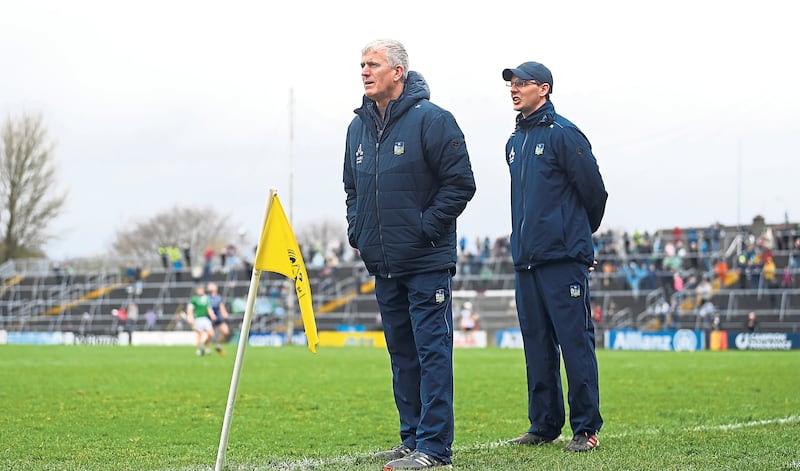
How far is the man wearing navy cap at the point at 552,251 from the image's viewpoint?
6.71 meters

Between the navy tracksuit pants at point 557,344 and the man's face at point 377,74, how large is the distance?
1.60m

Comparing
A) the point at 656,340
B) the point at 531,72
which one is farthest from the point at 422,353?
the point at 656,340

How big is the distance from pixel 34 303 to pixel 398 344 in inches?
1967

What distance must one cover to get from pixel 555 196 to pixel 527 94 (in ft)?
2.28

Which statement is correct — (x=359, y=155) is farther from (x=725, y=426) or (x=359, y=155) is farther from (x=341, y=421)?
(x=725, y=426)

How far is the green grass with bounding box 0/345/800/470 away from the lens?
20.6ft

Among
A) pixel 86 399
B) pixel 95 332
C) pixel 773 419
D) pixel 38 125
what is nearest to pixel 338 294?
pixel 95 332

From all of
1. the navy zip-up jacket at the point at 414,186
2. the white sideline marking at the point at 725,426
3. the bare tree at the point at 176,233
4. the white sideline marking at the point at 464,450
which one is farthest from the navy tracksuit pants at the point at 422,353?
the bare tree at the point at 176,233

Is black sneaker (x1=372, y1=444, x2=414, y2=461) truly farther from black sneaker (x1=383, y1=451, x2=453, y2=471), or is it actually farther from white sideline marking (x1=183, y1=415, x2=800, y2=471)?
black sneaker (x1=383, y1=451, x2=453, y2=471)

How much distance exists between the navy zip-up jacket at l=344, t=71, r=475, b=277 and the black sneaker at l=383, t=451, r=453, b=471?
103cm

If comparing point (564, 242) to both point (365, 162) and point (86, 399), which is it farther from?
A: point (86, 399)

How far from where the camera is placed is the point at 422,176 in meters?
6.08

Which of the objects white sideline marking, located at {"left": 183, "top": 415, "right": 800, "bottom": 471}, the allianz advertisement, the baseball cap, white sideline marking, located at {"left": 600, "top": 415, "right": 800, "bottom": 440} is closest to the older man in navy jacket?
white sideline marking, located at {"left": 183, "top": 415, "right": 800, "bottom": 471}

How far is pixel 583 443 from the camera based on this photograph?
6.57 m
